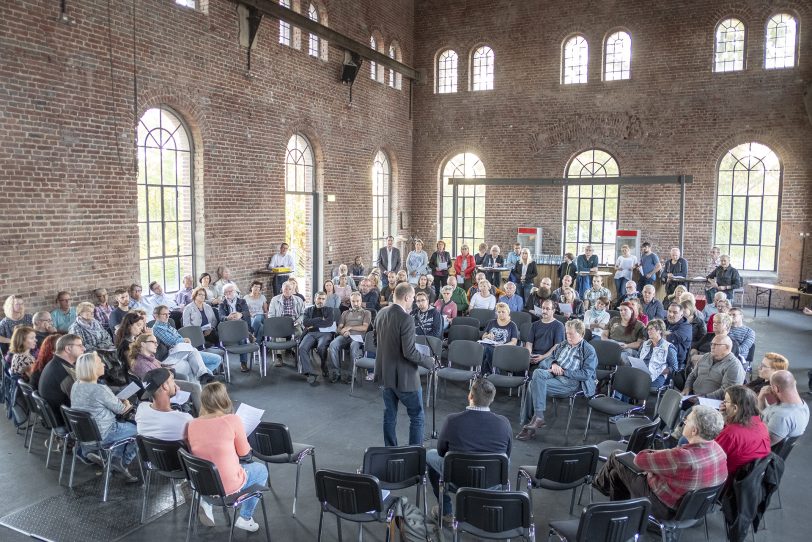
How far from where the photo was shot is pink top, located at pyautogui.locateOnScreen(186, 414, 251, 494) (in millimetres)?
4848

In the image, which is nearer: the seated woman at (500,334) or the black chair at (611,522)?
the black chair at (611,522)

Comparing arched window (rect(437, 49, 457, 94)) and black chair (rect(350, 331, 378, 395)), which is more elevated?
arched window (rect(437, 49, 457, 94))

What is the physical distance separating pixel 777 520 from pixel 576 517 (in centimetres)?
166

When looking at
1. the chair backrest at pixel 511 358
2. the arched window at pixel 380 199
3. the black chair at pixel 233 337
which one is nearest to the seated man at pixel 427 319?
the chair backrest at pixel 511 358

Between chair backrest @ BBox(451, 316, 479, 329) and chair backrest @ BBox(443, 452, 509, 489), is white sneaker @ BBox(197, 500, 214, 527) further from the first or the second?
chair backrest @ BBox(451, 316, 479, 329)

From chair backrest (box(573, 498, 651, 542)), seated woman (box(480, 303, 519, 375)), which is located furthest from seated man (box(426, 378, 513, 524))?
seated woman (box(480, 303, 519, 375))

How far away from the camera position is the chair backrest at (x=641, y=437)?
545 cm

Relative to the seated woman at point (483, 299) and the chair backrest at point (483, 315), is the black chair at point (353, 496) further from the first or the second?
the seated woman at point (483, 299)

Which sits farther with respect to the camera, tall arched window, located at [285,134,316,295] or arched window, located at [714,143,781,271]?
arched window, located at [714,143,781,271]

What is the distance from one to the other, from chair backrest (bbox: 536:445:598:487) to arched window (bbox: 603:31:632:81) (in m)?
13.8

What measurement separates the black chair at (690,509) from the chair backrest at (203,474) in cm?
303

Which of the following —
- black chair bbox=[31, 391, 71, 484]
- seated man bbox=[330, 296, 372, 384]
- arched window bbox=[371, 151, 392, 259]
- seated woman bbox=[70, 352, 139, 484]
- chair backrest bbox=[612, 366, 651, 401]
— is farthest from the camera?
arched window bbox=[371, 151, 392, 259]

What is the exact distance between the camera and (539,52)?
17547mm

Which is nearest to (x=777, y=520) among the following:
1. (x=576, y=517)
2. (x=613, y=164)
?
(x=576, y=517)
